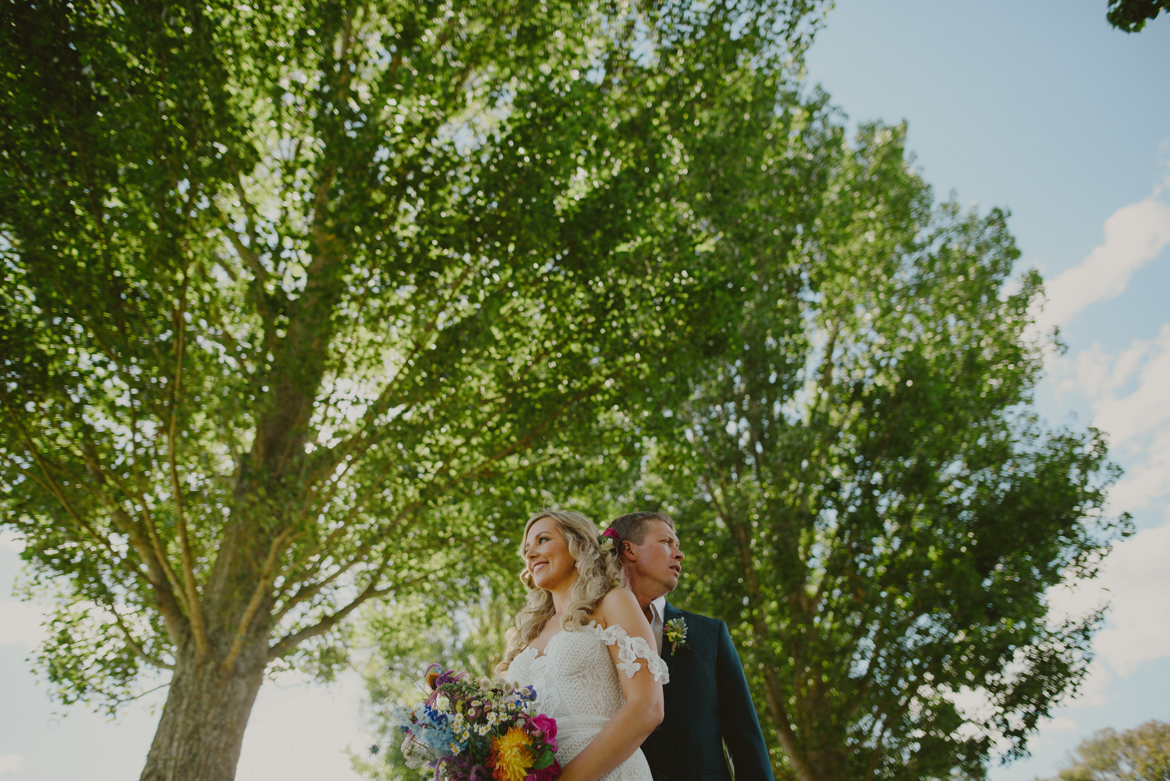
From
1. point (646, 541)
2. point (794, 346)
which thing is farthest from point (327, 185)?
point (794, 346)

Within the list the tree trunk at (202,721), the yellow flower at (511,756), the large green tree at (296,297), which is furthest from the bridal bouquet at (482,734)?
the tree trunk at (202,721)

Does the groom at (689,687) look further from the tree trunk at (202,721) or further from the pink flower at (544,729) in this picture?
the tree trunk at (202,721)

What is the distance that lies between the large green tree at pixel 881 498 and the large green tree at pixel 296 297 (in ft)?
7.80

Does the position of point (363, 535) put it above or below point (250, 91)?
below

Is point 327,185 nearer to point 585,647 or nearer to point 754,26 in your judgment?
point 754,26

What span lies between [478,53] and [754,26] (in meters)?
4.02

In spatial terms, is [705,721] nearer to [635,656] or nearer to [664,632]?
[664,632]

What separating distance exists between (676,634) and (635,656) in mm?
645

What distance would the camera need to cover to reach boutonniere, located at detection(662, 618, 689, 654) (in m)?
3.30

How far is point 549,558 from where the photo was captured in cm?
330

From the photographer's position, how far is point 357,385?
887cm

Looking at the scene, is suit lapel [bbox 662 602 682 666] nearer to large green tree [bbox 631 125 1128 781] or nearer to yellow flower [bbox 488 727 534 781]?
yellow flower [bbox 488 727 534 781]

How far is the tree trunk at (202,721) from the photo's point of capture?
273 inches

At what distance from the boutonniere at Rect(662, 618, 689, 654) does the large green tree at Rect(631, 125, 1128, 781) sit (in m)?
6.77
